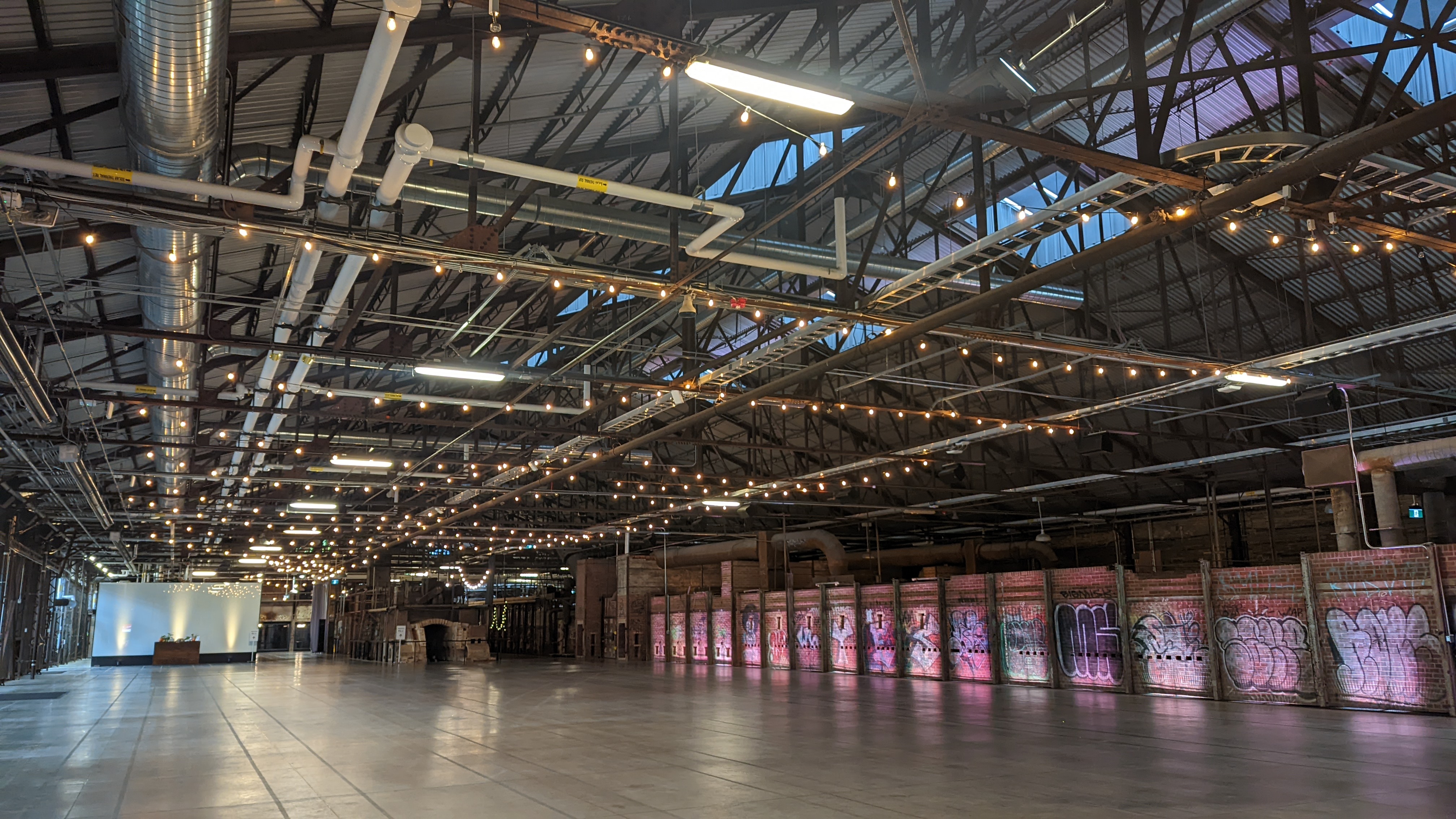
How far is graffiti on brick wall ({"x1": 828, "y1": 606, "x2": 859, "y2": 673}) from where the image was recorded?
3102cm

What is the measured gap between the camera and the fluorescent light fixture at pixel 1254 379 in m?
18.0

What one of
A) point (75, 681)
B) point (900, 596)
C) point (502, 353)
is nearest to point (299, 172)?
point (502, 353)

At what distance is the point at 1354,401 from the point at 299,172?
25.9m

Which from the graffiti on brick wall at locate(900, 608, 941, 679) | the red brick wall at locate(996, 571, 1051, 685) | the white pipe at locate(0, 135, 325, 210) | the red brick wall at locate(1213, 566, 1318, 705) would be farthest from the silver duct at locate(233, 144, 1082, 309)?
the graffiti on brick wall at locate(900, 608, 941, 679)

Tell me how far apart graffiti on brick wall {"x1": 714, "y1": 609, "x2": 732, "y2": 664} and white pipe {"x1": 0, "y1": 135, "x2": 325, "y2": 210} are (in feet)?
101

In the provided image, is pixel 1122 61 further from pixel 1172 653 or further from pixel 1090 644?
pixel 1090 644

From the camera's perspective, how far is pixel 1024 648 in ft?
79.9

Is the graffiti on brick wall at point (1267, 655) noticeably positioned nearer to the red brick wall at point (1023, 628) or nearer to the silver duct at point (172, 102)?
the red brick wall at point (1023, 628)

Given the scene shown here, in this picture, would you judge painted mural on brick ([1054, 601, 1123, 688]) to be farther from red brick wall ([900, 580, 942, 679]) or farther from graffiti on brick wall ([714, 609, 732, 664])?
graffiti on brick wall ([714, 609, 732, 664])

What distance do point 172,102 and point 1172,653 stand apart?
2086 cm

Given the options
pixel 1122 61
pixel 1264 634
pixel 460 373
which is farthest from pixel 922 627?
pixel 1122 61

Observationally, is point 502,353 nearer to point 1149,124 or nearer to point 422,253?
point 422,253

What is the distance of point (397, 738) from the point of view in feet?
48.7

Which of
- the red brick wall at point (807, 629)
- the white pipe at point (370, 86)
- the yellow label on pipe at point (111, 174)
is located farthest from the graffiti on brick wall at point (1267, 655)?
the yellow label on pipe at point (111, 174)
